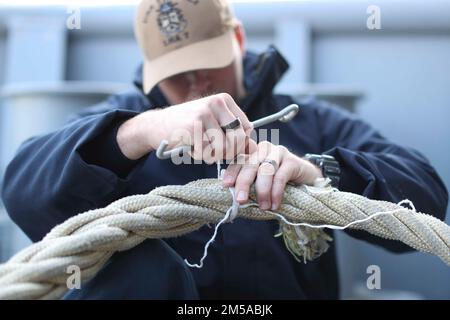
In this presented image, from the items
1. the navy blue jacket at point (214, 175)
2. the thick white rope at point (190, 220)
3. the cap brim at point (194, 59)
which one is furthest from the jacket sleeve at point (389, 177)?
the cap brim at point (194, 59)

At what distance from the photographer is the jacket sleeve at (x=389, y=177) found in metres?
0.75

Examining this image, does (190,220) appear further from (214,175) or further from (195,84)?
(195,84)

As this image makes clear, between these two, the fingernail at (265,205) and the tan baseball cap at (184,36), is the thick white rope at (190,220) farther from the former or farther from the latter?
the tan baseball cap at (184,36)

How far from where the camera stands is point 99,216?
567 millimetres

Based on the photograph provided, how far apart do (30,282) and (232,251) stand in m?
0.40

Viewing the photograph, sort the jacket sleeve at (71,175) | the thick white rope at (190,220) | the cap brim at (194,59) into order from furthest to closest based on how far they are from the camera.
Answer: the cap brim at (194,59)
the jacket sleeve at (71,175)
the thick white rope at (190,220)

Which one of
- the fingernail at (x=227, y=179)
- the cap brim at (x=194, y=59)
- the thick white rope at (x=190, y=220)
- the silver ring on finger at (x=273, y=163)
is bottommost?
the thick white rope at (x=190, y=220)

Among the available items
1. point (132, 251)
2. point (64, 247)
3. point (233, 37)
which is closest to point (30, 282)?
point (64, 247)

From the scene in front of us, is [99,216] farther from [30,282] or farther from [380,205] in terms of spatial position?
[380,205]

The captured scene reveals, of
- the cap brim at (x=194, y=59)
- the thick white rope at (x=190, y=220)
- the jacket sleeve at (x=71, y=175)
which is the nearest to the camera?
the thick white rope at (x=190, y=220)

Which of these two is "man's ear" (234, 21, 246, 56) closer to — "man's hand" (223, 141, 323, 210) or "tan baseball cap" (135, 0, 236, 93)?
"tan baseball cap" (135, 0, 236, 93)

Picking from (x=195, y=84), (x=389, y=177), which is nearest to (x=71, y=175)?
(x=195, y=84)

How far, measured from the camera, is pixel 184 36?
3.01ft

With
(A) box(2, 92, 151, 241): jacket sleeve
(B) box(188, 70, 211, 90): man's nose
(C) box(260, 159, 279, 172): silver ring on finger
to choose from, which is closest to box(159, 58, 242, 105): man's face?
(B) box(188, 70, 211, 90): man's nose
